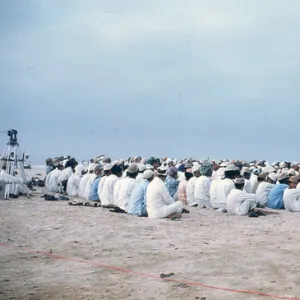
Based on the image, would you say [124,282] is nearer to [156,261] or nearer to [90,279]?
[90,279]

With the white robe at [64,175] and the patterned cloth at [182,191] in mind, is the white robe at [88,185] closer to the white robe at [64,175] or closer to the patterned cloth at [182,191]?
the white robe at [64,175]

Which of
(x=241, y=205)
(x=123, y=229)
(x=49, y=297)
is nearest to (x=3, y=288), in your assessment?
(x=49, y=297)

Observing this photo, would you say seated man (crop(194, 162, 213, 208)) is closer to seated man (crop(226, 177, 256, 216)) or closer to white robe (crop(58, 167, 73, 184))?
seated man (crop(226, 177, 256, 216))

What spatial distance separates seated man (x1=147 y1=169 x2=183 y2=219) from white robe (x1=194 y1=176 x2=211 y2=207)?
291cm

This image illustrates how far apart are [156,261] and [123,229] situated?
2.66 meters

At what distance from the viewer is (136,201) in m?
11.6

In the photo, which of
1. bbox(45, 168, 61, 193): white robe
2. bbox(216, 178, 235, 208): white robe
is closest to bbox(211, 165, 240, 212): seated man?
bbox(216, 178, 235, 208): white robe

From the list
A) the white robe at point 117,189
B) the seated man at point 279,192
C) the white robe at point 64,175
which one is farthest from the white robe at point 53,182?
the seated man at point 279,192

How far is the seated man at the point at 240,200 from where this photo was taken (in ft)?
37.8

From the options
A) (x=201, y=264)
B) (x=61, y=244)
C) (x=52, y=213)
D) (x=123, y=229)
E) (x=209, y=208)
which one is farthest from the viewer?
(x=209, y=208)

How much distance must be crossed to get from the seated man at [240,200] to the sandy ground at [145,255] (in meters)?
0.41

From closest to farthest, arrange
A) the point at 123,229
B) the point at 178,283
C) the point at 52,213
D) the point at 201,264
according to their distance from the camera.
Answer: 1. the point at 178,283
2. the point at 201,264
3. the point at 123,229
4. the point at 52,213

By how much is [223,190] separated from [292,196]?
1.86m

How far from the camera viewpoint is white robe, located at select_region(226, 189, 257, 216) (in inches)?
454
